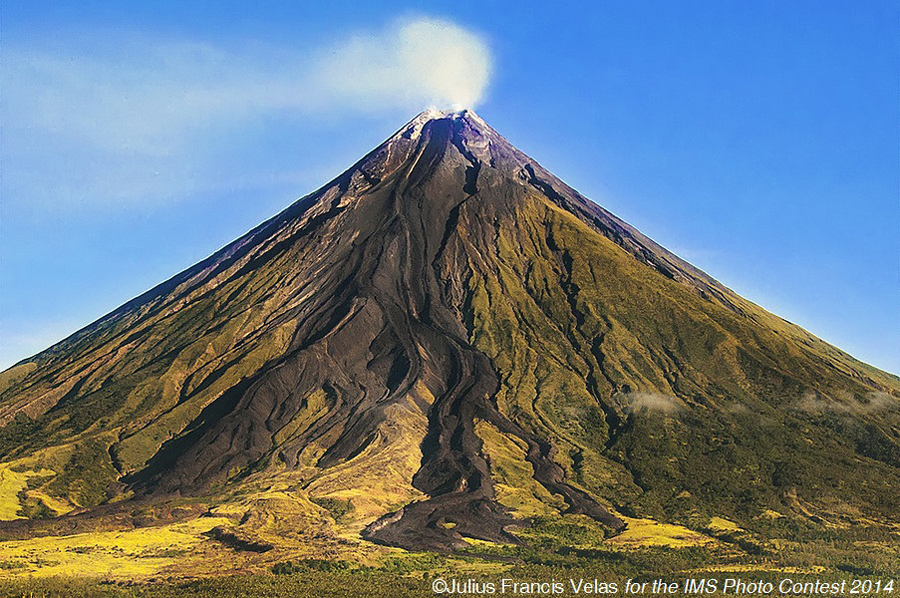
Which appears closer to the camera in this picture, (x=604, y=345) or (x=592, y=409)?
(x=592, y=409)

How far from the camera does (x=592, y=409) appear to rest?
138 meters

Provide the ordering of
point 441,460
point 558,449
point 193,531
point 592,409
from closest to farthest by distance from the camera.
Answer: point 193,531 → point 441,460 → point 558,449 → point 592,409

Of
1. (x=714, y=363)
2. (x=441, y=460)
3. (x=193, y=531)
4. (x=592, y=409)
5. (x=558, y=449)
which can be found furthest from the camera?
(x=714, y=363)

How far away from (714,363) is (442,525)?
67319mm

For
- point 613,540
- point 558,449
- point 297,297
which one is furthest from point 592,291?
point 613,540

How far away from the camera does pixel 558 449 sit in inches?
4995

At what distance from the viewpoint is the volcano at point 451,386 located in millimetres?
114500

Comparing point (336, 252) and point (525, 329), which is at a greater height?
point (336, 252)

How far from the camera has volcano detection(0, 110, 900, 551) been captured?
376ft

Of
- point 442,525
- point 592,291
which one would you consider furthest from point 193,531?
point 592,291

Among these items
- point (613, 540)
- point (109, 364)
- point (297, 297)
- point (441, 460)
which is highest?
point (297, 297)

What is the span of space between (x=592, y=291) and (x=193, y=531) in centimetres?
8858

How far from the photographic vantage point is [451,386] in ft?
441

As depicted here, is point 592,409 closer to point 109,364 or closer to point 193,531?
point 193,531
